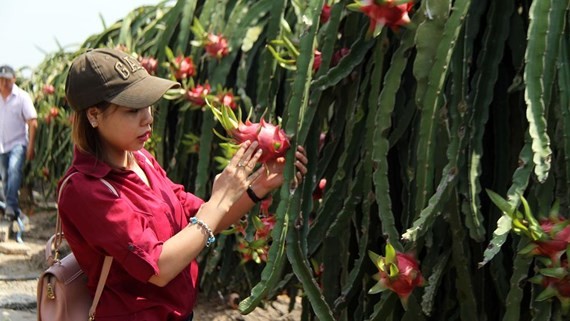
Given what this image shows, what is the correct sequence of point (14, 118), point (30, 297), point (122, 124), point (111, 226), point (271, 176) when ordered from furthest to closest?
point (14, 118)
point (30, 297)
point (271, 176)
point (122, 124)
point (111, 226)

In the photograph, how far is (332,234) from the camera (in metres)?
2.43

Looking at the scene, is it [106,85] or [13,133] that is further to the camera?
[13,133]

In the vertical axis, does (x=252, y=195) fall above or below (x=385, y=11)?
below

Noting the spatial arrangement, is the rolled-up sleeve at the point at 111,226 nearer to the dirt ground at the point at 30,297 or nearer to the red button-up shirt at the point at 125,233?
Answer: the red button-up shirt at the point at 125,233

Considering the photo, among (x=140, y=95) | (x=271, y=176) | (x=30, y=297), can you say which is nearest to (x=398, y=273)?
(x=271, y=176)

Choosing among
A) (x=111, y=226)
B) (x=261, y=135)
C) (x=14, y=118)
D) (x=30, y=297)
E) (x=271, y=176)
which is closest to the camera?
(x=111, y=226)

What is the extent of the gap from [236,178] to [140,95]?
0.30 metres

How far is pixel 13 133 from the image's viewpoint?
647cm

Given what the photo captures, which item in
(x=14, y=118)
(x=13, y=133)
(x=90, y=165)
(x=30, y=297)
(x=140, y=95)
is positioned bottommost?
(x=30, y=297)

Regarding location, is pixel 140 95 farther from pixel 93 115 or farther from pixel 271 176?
pixel 271 176

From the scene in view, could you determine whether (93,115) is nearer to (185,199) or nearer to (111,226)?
(111,226)

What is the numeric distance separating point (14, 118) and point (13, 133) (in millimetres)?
122

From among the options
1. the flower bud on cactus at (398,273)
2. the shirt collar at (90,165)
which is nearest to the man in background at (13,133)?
the shirt collar at (90,165)

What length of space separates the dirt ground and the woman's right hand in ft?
5.60
